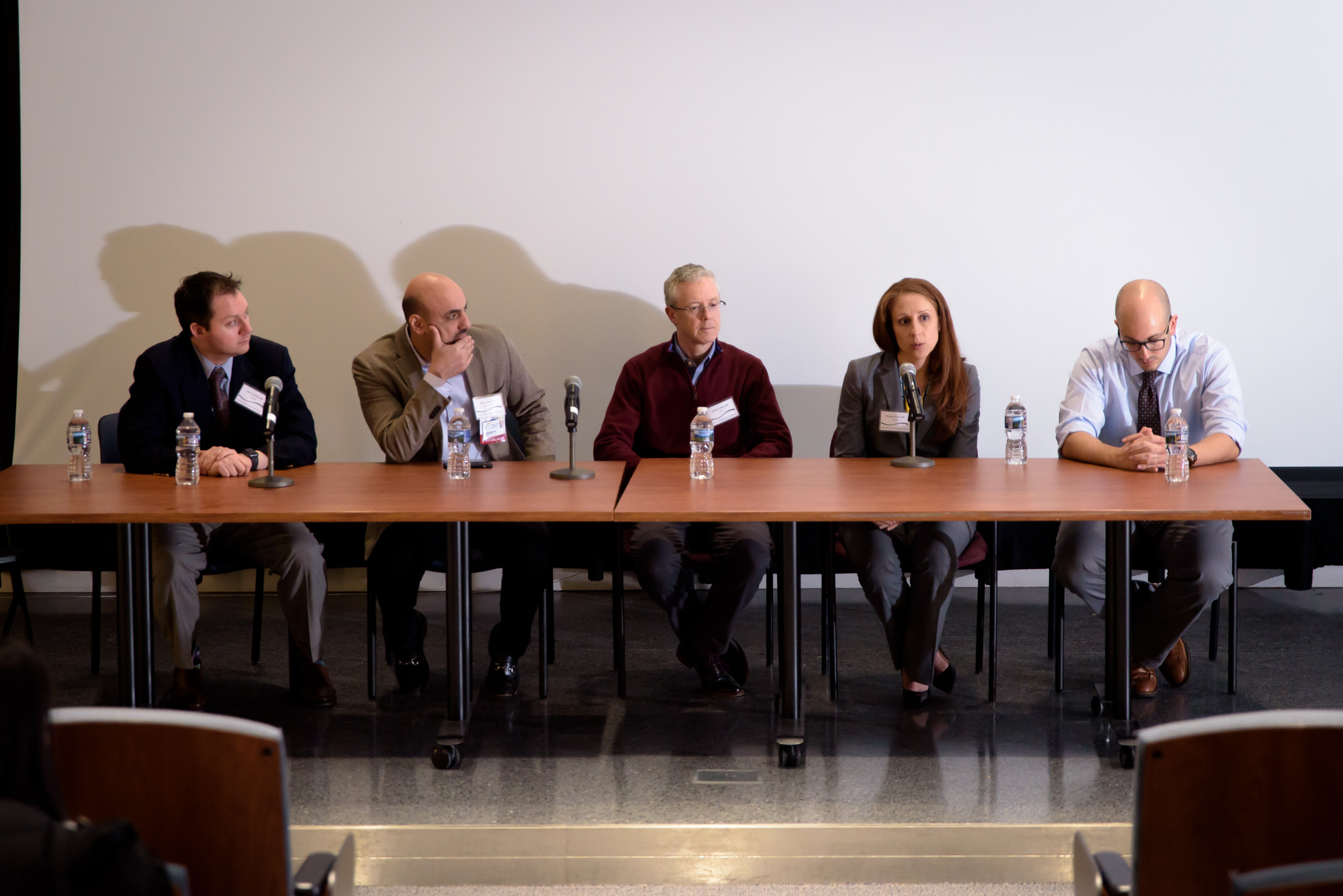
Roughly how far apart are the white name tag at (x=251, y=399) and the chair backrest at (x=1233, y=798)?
270cm

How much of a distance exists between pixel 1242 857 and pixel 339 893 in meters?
1.10

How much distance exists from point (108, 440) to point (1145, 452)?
3134 millimetres

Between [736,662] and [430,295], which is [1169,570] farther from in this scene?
[430,295]

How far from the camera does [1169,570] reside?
10.4ft

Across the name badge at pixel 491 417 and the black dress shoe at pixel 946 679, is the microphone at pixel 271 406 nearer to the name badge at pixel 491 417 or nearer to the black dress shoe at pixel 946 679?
the name badge at pixel 491 417

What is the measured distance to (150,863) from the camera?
41.6 inches

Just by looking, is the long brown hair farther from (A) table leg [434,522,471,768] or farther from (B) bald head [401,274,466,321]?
(A) table leg [434,522,471,768]

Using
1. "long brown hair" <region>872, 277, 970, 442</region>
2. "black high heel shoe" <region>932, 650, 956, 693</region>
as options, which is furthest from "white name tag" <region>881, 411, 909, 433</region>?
"black high heel shoe" <region>932, 650, 956, 693</region>

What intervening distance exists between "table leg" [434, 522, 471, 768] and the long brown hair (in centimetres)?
142

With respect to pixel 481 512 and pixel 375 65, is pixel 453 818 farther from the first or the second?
pixel 375 65

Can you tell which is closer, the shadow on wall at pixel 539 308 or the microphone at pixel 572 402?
the microphone at pixel 572 402

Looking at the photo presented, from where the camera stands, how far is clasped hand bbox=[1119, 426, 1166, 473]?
10.0ft

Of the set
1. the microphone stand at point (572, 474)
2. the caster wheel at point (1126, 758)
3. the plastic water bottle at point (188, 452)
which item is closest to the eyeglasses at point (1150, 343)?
the caster wheel at point (1126, 758)

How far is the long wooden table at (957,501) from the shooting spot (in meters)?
2.61
